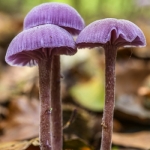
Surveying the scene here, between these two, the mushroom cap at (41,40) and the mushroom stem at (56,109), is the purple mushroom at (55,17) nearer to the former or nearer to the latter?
the mushroom stem at (56,109)

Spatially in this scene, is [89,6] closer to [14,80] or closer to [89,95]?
[14,80]

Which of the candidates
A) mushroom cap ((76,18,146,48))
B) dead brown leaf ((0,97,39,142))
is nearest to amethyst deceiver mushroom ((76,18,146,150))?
mushroom cap ((76,18,146,48))

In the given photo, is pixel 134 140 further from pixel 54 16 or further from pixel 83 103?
pixel 54 16

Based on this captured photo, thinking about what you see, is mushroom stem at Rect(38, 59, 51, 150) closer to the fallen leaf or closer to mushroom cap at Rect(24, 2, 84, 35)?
mushroom cap at Rect(24, 2, 84, 35)

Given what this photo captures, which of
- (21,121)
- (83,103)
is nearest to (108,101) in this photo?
(21,121)

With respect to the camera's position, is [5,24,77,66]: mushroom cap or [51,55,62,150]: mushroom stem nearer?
[5,24,77,66]: mushroom cap

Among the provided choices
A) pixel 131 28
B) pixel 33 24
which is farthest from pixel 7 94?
pixel 131 28

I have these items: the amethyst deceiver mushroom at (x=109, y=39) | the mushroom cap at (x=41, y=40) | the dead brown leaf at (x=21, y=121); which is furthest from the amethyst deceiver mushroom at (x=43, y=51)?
the dead brown leaf at (x=21, y=121)
